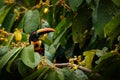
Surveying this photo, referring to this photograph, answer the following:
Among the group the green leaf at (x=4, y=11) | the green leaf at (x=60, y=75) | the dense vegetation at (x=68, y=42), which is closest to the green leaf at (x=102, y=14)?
the dense vegetation at (x=68, y=42)

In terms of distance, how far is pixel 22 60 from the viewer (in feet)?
4.38

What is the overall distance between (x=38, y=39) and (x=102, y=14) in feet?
3.98

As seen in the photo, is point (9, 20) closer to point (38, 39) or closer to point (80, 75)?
point (38, 39)

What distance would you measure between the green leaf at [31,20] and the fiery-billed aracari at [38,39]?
386mm

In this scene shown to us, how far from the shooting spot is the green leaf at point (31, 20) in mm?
1785

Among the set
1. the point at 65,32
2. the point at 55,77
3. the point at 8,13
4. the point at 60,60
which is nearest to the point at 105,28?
the point at 55,77

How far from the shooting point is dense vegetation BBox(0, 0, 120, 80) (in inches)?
53.6

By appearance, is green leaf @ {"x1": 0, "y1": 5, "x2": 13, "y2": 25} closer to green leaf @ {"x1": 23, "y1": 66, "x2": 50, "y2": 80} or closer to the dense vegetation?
the dense vegetation

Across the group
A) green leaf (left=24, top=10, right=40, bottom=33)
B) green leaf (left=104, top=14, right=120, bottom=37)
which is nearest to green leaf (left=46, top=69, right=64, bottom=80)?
green leaf (left=104, top=14, right=120, bottom=37)

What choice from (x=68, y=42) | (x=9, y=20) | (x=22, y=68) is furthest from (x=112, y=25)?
(x=9, y=20)

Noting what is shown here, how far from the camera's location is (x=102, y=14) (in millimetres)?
1363

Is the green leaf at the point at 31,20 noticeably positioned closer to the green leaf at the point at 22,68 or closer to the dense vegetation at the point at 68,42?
the dense vegetation at the point at 68,42

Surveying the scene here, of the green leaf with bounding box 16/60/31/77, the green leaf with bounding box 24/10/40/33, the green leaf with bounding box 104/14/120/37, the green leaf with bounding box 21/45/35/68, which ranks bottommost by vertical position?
the green leaf with bounding box 16/60/31/77

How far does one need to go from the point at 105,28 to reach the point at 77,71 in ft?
0.95
